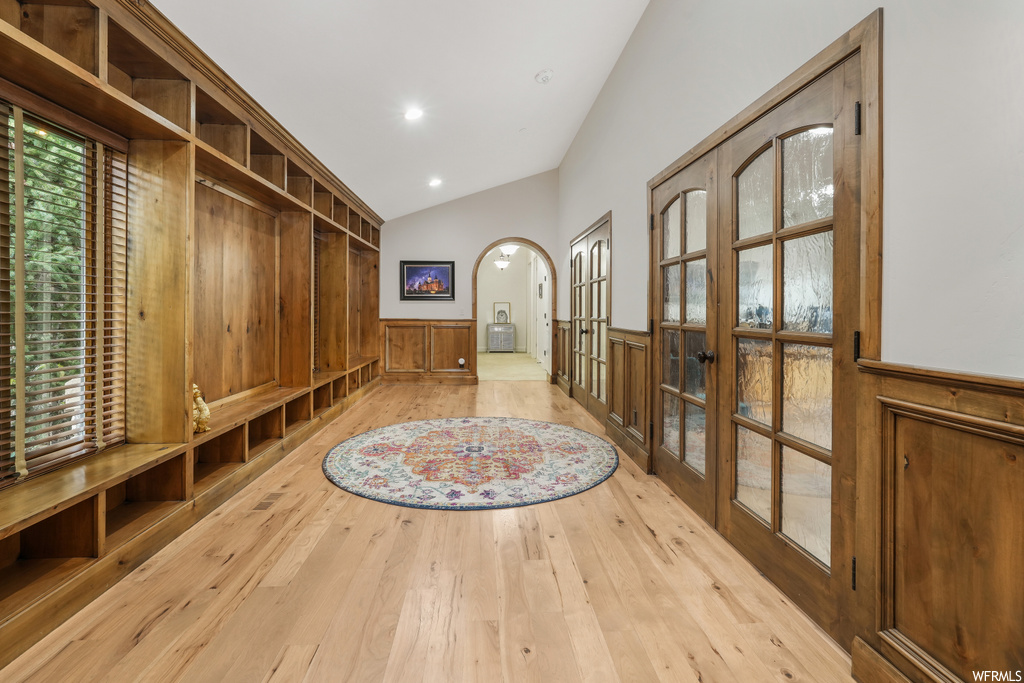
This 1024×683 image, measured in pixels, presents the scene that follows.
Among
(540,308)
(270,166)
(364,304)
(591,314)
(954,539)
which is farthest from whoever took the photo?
(540,308)

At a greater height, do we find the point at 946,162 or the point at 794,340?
the point at 946,162

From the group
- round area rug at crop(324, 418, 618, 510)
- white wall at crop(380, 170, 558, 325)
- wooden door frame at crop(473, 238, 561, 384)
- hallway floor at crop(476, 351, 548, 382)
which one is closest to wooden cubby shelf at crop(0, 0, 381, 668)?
round area rug at crop(324, 418, 618, 510)

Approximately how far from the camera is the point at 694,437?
97.9 inches

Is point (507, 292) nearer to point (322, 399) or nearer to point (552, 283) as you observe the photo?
point (552, 283)

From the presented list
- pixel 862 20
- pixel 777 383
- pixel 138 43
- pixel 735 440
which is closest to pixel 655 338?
pixel 735 440

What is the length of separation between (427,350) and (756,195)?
213 inches

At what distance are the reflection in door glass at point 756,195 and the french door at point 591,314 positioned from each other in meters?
1.97

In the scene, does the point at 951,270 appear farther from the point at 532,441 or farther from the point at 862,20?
the point at 532,441

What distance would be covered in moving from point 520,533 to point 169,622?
4.33ft

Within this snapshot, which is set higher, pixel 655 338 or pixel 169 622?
pixel 655 338

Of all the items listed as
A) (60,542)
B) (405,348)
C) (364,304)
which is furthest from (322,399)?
(60,542)

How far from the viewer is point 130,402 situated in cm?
219

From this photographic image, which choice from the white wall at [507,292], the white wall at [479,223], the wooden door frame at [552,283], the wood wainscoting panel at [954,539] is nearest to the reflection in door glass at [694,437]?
the wood wainscoting panel at [954,539]

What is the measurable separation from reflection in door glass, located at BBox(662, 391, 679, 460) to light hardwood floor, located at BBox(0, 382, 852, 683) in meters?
0.39
